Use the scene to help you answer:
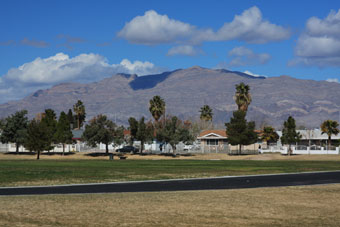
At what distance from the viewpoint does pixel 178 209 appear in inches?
751

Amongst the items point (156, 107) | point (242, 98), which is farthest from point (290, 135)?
point (156, 107)

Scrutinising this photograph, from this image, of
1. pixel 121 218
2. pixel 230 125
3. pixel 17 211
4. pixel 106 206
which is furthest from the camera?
pixel 230 125

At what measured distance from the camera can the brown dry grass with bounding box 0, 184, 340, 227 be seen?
16406 mm

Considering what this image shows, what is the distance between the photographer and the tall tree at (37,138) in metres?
83.6

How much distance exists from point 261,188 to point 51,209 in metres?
12.6

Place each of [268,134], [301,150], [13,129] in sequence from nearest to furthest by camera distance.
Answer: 1. [301,150]
2. [13,129]
3. [268,134]

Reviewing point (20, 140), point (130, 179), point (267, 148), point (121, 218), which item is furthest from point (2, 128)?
point (121, 218)

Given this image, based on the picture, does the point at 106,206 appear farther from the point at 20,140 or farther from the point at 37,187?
the point at 20,140

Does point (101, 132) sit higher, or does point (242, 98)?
point (242, 98)

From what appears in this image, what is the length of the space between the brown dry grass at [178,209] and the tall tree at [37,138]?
6210 centimetres

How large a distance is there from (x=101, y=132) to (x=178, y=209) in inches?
3038

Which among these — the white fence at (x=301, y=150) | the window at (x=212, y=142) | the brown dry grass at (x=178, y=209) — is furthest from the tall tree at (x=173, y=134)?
the brown dry grass at (x=178, y=209)

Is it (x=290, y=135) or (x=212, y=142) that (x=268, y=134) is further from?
(x=290, y=135)

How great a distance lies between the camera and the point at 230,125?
95.1m
